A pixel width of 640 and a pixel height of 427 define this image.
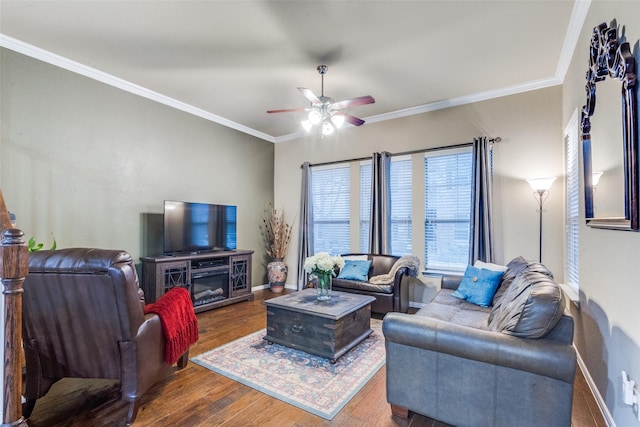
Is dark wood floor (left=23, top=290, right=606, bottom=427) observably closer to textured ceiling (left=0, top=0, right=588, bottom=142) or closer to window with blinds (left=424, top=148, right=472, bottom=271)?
window with blinds (left=424, top=148, right=472, bottom=271)

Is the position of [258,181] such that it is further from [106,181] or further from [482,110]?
[482,110]

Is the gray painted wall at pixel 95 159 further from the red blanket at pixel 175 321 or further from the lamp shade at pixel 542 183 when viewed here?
the lamp shade at pixel 542 183

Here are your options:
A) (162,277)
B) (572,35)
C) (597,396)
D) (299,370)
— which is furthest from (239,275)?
(572,35)

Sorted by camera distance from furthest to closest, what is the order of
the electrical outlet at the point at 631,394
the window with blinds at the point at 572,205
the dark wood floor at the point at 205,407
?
the window with blinds at the point at 572,205 → the dark wood floor at the point at 205,407 → the electrical outlet at the point at 631,394

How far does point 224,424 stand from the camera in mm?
1951

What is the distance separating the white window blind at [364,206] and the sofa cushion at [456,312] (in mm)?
1993

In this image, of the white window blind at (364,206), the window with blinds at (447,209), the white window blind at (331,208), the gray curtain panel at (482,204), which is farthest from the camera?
the white window blind at (331,208)

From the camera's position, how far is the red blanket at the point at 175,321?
7.37 ft

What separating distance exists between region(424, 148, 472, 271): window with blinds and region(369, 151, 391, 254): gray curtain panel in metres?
0.57

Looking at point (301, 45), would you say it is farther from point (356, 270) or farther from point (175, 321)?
point (356, 270)

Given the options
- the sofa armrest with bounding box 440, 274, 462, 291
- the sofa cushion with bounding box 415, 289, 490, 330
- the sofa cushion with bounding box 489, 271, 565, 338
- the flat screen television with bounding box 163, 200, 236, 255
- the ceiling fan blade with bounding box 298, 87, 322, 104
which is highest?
the ceiling fan blade with bounding box 298, 87, 322, 104

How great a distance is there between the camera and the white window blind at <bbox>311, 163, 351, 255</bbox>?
542 cm

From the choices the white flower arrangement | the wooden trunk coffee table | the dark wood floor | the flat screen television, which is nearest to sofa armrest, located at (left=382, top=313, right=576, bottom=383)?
the dark wood floor

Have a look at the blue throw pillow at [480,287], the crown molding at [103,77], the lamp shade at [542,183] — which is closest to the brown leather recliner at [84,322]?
the crown molding at [103,77]
